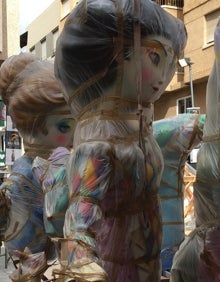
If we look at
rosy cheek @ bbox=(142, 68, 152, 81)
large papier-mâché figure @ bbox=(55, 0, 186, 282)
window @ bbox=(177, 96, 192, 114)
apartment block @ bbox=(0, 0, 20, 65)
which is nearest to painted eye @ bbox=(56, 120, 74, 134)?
large papier-mâché figure @ bbox=(55, 0, 186, 282)

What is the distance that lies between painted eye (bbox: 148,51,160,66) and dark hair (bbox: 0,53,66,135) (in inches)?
38.6

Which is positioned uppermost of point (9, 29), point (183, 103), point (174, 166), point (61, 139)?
point (9, 29)

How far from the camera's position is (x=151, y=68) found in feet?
6.35

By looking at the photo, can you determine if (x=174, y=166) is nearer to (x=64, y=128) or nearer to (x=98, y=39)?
(x=64, y=128)

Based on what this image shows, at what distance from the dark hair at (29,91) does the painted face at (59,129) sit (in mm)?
37

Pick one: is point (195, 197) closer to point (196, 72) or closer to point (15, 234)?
point (15, 234)

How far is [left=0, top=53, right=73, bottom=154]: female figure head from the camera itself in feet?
9.43

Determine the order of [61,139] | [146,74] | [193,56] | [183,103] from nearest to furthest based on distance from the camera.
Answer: [146,74], [61,139], [193,56], [183,103]

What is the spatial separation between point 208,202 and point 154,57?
53 cm

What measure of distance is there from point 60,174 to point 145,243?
0.60 metres

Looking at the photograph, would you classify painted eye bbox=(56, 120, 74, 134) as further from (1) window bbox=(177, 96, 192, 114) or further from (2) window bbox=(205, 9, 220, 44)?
(1) window bbox=(177, 96, 192, 114)

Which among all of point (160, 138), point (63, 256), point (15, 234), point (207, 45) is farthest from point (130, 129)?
point (207, 45)

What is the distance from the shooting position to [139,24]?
1.85 m

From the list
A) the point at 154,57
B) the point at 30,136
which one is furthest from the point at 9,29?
the point at 154,57
